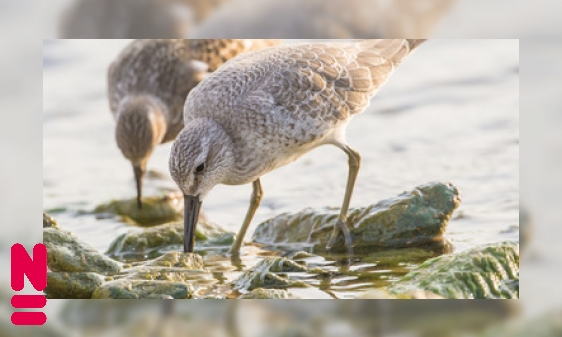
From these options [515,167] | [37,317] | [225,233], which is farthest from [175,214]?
[515,167]

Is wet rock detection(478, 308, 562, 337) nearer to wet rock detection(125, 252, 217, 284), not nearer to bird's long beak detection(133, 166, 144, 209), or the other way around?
wet rock detection(125, 252, 217, 284)

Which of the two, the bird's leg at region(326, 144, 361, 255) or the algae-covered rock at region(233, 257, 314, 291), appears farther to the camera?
the bird's leg at region(326, 144, 361, 255)

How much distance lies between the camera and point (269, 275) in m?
4.10

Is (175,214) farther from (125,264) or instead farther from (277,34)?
(277,34)

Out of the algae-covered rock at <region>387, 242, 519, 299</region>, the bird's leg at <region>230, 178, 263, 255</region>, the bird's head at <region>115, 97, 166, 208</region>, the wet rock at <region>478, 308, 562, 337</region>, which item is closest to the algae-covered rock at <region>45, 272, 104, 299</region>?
the bird's leg at <region>230, 178, 263, 255</region>

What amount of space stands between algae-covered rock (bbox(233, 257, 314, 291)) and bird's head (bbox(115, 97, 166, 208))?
1291 mm

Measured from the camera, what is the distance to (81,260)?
421cm

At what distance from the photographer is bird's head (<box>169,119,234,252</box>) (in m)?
4.08

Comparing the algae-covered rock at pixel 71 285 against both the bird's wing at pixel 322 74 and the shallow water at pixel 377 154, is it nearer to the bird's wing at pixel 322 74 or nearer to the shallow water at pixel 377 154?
the shallow water at pixel 377 154

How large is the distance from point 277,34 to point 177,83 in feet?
4.55

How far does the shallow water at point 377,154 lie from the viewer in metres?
4.36

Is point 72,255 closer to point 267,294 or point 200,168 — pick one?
point 200,168

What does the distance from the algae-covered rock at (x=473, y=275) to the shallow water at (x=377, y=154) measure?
4.4 inches

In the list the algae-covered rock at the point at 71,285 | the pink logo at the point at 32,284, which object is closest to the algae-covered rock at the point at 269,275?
the algae-covered rock at the point at 71,285
